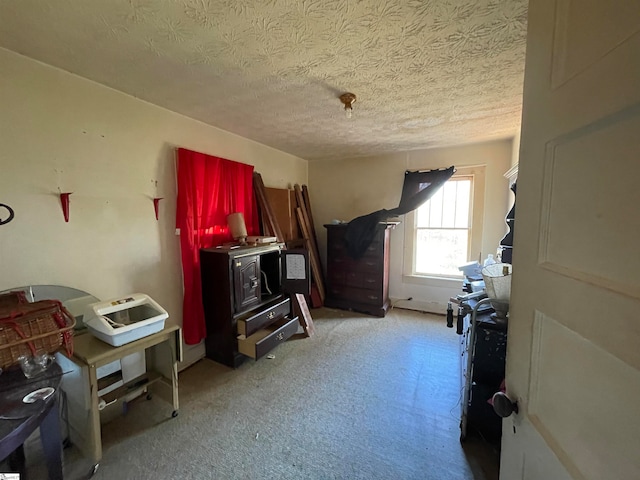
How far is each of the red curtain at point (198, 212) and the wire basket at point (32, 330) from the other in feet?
3.59

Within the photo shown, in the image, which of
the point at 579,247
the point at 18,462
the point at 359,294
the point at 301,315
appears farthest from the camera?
the point at 359,294

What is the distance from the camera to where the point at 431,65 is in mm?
1650

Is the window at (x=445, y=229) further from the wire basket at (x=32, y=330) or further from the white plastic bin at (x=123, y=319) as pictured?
the wire basket at (x=32, y=330)

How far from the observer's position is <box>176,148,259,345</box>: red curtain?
2455 mm

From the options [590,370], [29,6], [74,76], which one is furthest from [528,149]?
[74,76]

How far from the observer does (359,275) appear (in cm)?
391

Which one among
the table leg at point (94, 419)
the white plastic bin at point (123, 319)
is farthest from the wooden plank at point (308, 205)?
the table leg at point (94, 419)

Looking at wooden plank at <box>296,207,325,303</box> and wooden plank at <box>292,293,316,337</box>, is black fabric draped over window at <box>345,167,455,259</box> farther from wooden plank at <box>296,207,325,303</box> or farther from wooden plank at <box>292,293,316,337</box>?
wooden plank at <box>292,293,316,337</box>

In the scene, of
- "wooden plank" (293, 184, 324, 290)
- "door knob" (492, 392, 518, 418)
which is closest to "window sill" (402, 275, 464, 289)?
"wooden plank" (293, 184, 324, 290)

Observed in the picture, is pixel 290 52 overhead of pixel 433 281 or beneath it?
overhead

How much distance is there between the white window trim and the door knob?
323 cm

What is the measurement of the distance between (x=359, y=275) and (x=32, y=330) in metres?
3.29

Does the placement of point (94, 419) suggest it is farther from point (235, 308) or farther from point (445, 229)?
point (445, 229)

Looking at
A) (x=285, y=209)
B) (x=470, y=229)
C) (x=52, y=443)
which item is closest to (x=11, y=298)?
(x=52, y=443)
